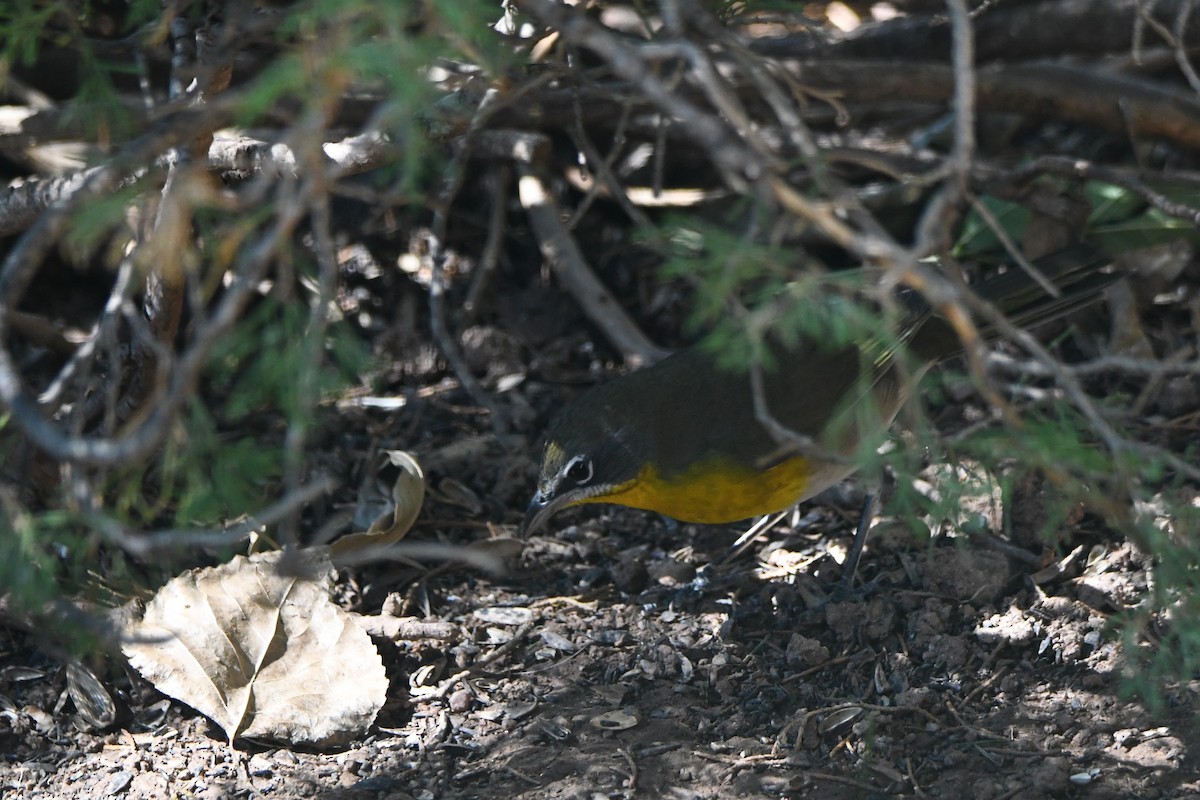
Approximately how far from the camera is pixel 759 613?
14.4ft

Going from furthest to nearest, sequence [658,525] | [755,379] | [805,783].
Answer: [658,525] → [805,783] → [755,379]

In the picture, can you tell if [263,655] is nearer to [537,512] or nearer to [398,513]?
[398,513]

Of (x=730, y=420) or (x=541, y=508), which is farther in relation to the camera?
(x=730, y=420)

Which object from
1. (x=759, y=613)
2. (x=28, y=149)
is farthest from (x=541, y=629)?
(x=28, y=149)

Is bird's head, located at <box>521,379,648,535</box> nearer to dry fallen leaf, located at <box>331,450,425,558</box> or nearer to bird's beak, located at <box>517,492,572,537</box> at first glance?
bird's beak, located at <box>517,492,572,537</box>

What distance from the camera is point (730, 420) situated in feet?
14.8

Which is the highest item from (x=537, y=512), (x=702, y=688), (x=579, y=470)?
(x=579, y=470)

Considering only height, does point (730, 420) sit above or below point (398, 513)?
above

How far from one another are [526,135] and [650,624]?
2626mm

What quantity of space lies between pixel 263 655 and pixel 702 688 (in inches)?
58.2

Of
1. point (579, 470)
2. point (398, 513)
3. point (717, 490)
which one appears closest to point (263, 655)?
point (398, 513)

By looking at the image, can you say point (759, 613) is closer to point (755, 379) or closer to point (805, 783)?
point (805, 783)

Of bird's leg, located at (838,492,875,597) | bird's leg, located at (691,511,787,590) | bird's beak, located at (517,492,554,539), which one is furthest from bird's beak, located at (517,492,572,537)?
bird's leg, located at (838,492,875,597)

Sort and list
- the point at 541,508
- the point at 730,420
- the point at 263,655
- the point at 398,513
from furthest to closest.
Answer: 1. the point at 398,513
2. the point at 730,420
3. the point at 541,508
4. the point at 263,655
